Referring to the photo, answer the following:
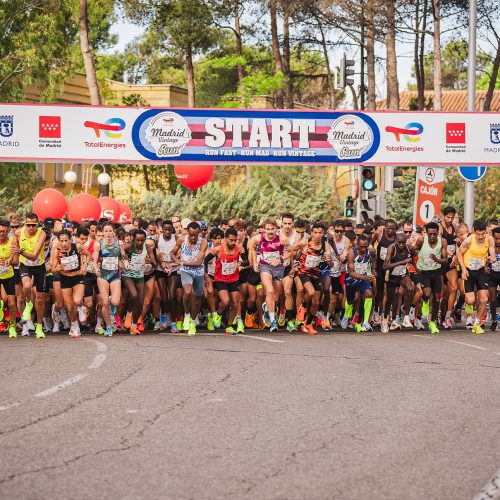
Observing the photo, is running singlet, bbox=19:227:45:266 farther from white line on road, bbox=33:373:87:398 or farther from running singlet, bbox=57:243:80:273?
white line on road, bbox=33:373:87:398

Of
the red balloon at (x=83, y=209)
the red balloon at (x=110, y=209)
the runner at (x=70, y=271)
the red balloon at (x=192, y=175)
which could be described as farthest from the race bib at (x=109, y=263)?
the red balloon at (x=110, y=209)

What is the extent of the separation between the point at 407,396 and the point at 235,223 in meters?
9.77

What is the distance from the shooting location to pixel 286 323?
2050cm

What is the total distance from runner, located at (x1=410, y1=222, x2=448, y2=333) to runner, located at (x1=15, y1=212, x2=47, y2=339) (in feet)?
20.0

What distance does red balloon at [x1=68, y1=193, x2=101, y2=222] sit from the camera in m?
30.3

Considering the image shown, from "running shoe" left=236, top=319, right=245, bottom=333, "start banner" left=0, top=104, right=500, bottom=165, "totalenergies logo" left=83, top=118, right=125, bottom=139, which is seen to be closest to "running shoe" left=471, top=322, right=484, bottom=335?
"running shoe" left=236, top=319, right=245, bottom=333

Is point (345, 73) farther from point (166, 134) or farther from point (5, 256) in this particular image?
point (5, 256)

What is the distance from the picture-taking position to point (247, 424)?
29.5 feet

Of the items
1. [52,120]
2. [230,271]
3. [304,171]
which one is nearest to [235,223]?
[230,271]

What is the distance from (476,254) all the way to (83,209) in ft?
45.2

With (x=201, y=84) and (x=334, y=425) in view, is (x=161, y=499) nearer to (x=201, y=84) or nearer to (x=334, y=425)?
(x=334, y=425)

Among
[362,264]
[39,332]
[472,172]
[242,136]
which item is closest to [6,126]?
[242,136]

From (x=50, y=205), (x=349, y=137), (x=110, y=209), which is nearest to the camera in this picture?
(x=349, y=137)

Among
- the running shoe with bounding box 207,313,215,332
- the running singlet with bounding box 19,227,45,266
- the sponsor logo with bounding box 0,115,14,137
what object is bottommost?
the running shoe with bounding box 207,313,215,332
